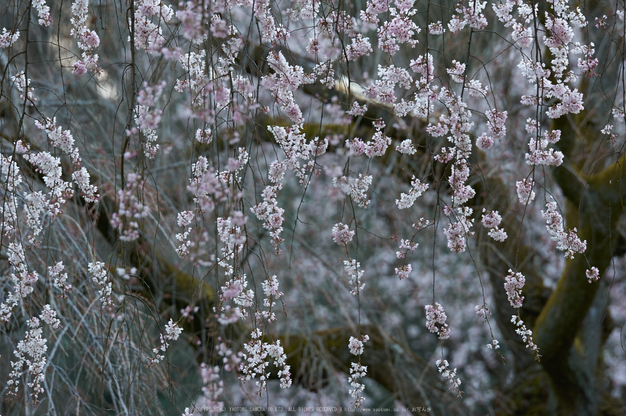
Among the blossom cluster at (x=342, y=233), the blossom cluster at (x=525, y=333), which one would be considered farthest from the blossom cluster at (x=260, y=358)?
the blossom cluster at (x=525, y=333)

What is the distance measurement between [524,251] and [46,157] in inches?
107

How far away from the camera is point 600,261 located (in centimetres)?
306

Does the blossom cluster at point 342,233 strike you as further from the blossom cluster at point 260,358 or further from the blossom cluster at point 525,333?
the blossom cluster at point 525,333

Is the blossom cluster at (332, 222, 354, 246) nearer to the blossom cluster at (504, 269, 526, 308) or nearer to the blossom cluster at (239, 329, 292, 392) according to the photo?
the blossom cluster at (239, 329, 292, 392)

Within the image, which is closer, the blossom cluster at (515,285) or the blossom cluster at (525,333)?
the blossom cluster at (525,333)

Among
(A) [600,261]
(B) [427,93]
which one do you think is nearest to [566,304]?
(A) [600,261]

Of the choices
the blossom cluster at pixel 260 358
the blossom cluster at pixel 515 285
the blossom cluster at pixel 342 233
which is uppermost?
the blossom cluster at pixel 342 233

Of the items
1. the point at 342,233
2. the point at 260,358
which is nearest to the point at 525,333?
the point at 342,233

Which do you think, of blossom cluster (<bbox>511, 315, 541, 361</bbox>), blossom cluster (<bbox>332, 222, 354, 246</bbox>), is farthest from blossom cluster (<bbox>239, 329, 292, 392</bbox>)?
blossom cluster (<bbox>511, 315, 541, 361</bbox>)

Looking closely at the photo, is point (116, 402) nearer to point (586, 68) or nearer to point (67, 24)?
point (586, 68)

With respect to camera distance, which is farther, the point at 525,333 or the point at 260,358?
the point at 525,333

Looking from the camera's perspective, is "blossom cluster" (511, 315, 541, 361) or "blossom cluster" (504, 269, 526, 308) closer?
"blossom cluster" (511, 315, 541, 361)

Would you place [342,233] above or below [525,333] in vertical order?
above

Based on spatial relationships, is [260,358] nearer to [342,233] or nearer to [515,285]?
[342,233]
